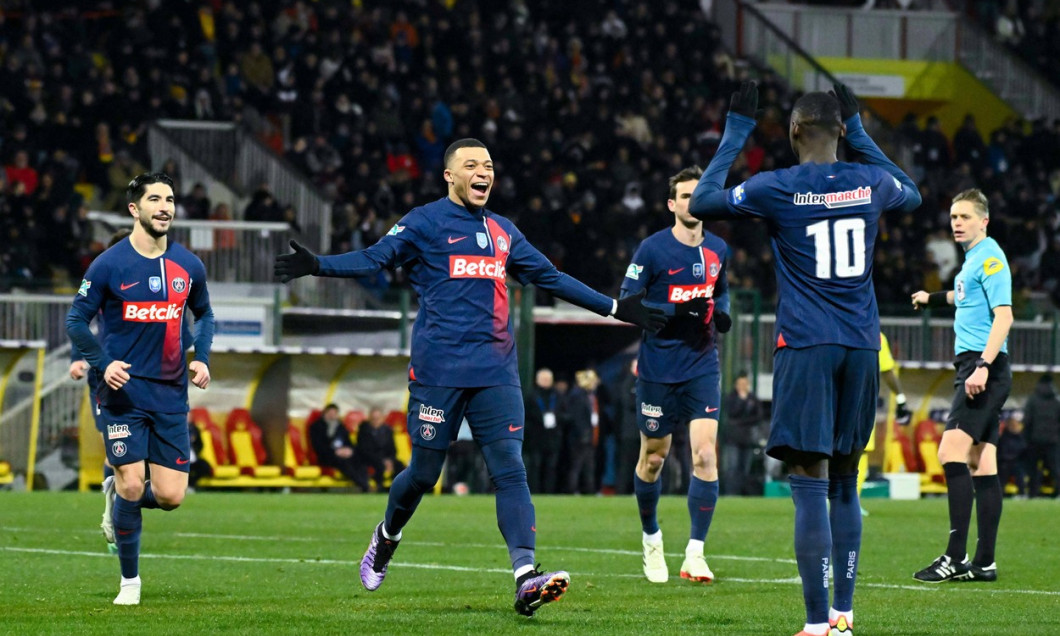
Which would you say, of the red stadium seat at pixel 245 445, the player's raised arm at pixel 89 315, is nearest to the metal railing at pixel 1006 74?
the red stadium seat at pixel 245 445

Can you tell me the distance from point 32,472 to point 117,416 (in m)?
13.9

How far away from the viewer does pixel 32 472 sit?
74.0 feet

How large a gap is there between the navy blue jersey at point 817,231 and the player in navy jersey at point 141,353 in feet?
11.5

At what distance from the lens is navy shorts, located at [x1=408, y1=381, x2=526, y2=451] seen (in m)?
8.70

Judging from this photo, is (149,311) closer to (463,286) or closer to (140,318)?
(140,318)

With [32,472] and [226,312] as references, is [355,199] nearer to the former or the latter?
[226,312]

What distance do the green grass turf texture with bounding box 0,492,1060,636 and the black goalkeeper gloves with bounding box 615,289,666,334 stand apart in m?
1.49

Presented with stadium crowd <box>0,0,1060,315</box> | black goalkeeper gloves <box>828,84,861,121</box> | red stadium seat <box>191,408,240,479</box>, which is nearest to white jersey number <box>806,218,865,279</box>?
black goalkeeper gloves <box>828,84,861,121</box>

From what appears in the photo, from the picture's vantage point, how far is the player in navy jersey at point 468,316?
28.5 ft

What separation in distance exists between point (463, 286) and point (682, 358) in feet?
9.45

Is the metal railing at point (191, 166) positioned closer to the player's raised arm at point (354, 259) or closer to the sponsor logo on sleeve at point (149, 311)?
the sponsor logo on sleeve at point (149, 311)

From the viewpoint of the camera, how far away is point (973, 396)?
10820 mm

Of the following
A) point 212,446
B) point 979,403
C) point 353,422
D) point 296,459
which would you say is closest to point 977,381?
point 979,403

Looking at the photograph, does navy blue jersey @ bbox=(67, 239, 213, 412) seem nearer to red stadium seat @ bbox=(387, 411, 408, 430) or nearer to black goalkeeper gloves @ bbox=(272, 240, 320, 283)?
black goalkeeper gloves @ bbox=(272, 240, 320, 283)
